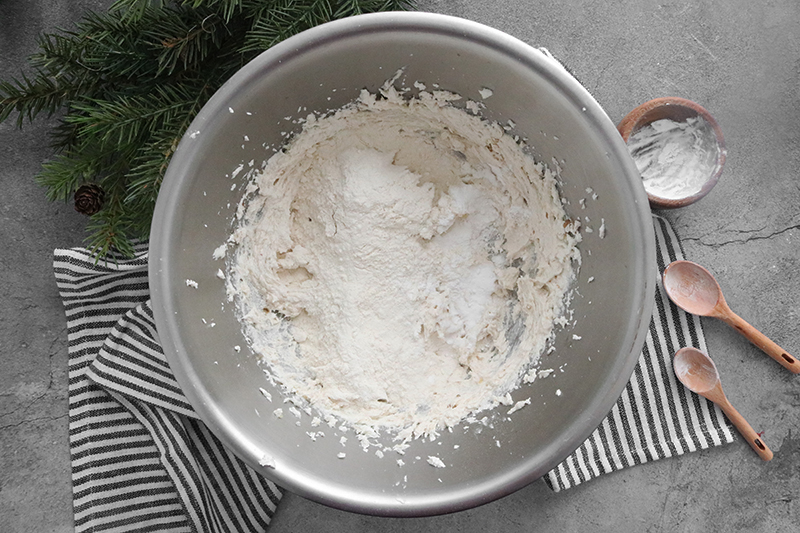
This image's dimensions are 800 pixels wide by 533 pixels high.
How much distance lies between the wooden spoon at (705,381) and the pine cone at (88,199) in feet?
4.73

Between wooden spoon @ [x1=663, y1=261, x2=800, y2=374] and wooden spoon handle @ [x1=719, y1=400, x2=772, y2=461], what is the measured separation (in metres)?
0.18

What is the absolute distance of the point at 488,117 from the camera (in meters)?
1.22

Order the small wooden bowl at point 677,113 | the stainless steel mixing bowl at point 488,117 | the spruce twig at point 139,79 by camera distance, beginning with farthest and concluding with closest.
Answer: the small wooden bowl at point 677,113, the spruce twig at point 139,79, the stainless steel mixing bowl at point 488,117

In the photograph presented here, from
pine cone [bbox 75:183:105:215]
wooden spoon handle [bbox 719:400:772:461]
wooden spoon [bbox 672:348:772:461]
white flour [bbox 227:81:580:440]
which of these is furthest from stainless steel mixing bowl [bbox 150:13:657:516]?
wooden spoon handle [bbox 719:400:772:461]

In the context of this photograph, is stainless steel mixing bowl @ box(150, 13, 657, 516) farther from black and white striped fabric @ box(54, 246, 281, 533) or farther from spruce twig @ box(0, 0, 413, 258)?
black and white striped fabric @ box(54, 246, 281, 533)

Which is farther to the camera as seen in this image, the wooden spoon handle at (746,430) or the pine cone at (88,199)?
the wooden spoon handle at (746,430)

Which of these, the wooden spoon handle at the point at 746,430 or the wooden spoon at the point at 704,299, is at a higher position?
the wooden spoon at the point at 704,299

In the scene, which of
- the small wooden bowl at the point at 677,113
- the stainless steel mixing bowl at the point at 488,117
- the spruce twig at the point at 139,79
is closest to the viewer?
the stainless steel mixing bowl at the point at 488,117

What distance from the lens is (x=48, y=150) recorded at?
4.58 ft

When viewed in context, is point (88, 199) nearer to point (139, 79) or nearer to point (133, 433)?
point (139, 79)

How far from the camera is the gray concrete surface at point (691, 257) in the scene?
141cm

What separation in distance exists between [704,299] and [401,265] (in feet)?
2.57

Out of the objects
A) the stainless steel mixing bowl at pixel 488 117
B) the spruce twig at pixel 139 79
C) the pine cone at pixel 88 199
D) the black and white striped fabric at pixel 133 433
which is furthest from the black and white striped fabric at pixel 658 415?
the pine cone at pixel 88 199

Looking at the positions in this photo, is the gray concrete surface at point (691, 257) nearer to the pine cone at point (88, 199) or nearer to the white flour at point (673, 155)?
the white flour at point (673, 155)
